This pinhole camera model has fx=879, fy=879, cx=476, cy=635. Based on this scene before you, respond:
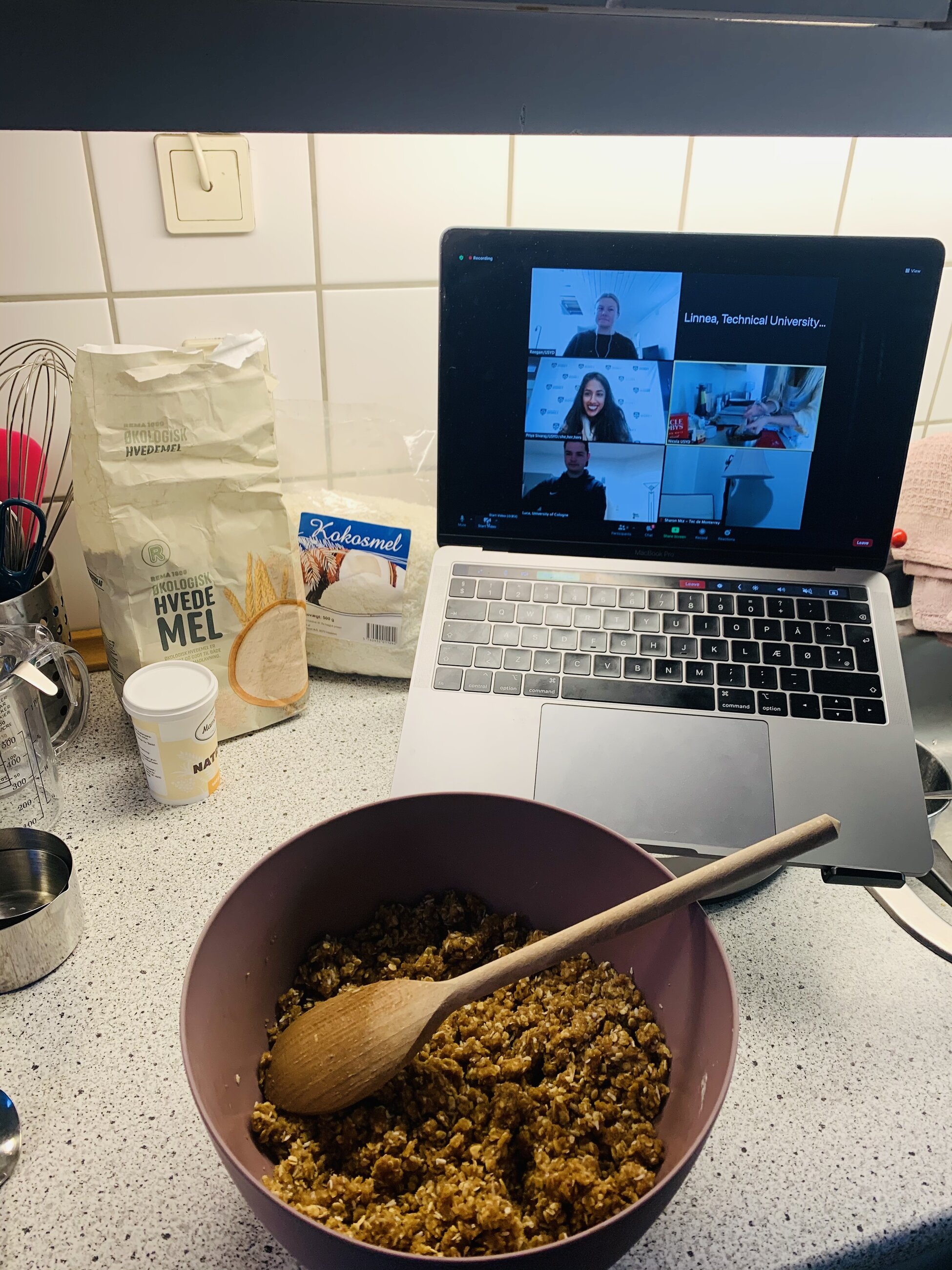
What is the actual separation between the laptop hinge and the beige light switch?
760mm

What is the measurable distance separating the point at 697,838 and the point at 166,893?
1.27ft

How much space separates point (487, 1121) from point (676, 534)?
0.50 m

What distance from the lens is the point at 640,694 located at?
27.7 inches

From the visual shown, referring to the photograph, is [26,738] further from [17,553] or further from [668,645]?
[668,645]

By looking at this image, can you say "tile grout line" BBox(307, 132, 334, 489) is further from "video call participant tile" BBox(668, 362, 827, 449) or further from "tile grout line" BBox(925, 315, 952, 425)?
"tile grout line" BBox(925, 315, 952, 425)

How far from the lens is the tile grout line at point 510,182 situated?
870 mm

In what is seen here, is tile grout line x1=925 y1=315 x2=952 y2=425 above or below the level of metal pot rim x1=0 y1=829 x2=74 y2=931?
above

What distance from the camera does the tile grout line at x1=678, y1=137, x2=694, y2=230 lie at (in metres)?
0.89

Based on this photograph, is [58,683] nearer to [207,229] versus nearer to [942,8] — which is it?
[207,229]

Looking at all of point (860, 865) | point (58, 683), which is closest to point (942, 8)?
point (860, 865)

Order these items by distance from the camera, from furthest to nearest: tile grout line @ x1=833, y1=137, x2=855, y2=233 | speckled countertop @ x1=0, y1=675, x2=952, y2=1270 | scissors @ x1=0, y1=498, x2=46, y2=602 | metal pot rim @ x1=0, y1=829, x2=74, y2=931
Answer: tile grout line @ x1=833, y1=137, x2=855, y2=233 < scissors @ x1=0, y1=498, x2=46, y2=602 < metal pot rim @ x1=0, y1=829, x2=74, y2=931 < speckled countertop @ x1=0, y1=675, x2=952, y2=1270

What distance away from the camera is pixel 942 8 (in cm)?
35

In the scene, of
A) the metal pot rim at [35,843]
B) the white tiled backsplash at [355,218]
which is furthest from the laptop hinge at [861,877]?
the white tiled backsplash at [355,218]

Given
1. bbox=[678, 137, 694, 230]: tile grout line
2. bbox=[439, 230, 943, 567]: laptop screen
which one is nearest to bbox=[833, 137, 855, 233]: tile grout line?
bbox=[678, 137, 694, 230]: tile grout line
